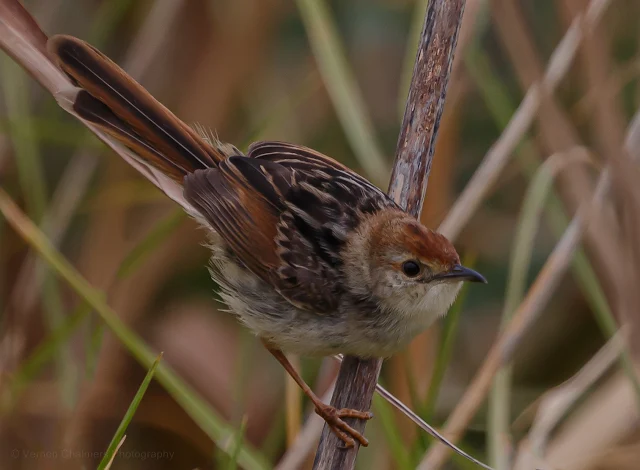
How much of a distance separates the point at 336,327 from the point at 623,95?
2.70 m

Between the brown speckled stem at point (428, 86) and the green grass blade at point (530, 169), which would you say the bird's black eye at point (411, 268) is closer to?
the brown speckled stem at point (428, 86)

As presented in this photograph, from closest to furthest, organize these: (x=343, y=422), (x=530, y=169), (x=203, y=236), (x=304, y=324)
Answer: (x=343, y=422)
(x=304, y=324)
(x=530, y=169)
(x=203, y=236)

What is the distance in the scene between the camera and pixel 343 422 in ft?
8.46

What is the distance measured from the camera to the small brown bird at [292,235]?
2693 millimetres

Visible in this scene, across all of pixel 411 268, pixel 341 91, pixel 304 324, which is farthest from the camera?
pixel 341 91

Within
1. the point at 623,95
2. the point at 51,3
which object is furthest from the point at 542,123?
the point at 51,3

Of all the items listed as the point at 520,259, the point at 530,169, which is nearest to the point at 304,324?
the point at 520,259

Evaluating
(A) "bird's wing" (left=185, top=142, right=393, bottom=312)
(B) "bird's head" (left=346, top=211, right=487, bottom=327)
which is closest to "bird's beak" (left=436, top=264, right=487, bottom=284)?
(B) "bird's head" (left=346, top=211, right=487, bottom=327)

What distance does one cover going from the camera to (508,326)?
293cm

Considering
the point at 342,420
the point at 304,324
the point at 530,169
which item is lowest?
the point at 342,420

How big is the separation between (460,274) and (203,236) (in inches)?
86.0

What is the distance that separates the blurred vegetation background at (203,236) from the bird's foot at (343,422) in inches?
23.9

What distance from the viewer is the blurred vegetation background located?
11.6 feet

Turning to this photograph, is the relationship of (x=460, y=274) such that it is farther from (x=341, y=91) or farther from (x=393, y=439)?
(x=341, y=91)
